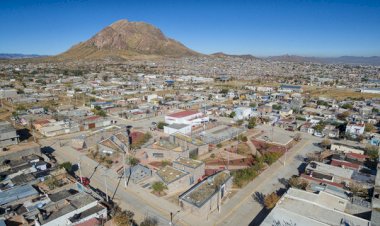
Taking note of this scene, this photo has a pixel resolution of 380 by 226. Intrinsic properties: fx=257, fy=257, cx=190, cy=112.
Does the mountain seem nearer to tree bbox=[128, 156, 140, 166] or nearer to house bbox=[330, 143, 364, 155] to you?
tree bbox=[128, 156, 140, 166]

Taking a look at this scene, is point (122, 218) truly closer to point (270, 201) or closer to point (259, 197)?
point (270, 201)

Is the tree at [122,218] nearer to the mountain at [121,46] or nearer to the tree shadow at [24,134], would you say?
the tree shadow at [24,134]

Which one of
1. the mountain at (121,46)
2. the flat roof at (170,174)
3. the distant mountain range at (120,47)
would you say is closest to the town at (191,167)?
the flat roof at (170,174)

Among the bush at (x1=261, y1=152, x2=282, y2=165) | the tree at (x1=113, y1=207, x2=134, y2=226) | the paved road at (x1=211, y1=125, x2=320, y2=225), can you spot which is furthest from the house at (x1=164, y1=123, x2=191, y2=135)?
the tree at (x1=113, y1=207, x2=134, y2=226)

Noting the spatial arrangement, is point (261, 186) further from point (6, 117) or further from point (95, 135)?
point (6, 117)

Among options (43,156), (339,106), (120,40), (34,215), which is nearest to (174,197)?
(34,215)

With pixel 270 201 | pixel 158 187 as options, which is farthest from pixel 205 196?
pixel 270 201
